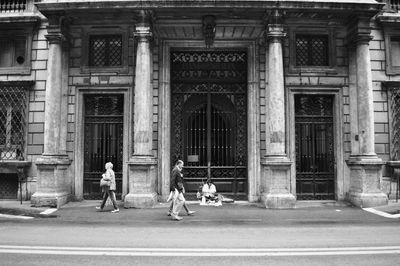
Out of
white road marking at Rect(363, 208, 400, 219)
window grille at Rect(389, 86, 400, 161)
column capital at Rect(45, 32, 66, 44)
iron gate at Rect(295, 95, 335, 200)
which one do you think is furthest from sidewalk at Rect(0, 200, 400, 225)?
column capital at Rect(45, 32, 66, 44)

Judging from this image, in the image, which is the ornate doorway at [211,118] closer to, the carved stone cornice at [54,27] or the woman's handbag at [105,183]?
the woman's handbag at [105,183]

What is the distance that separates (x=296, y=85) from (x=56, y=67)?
29.9 ft

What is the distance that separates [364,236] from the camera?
812 cm

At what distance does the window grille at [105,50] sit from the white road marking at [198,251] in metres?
9.41

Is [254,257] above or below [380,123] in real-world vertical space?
below

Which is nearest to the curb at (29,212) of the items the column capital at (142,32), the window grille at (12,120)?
the window grille at (12,120)

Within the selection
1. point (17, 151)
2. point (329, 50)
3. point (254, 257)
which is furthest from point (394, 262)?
point (17, 151)

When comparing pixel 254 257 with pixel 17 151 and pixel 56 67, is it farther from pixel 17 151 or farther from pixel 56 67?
pixel 17 151

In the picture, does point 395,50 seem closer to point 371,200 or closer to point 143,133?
point 371,200

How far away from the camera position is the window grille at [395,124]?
14.5 metres

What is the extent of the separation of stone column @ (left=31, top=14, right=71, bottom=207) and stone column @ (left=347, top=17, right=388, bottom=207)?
1065 cm

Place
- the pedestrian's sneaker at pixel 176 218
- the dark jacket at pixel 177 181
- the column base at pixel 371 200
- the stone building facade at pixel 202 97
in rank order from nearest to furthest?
the pedestrian's sneaker at pixel 176 218
the dark jacket at pixel 177 181
the column base at pixel 371 200
the stone building facade at pixel 202 97

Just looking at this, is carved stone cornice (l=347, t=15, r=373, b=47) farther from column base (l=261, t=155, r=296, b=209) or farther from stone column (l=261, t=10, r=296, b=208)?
column base (l=261, t=155, r=296, b=209)

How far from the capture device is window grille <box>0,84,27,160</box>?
14.6 metres
